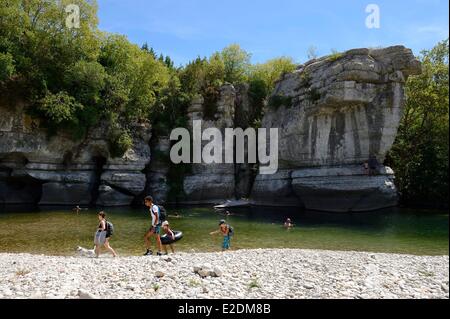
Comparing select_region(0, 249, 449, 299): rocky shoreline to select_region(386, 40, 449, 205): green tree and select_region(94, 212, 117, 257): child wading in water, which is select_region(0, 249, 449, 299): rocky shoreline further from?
select_region(386, 40, 449, 205): green tree

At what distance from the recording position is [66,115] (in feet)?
113

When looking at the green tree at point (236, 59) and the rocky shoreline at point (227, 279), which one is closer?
the rocky shoreline at point (227, 279)

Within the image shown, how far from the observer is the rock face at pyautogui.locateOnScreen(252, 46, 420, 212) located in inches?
1266

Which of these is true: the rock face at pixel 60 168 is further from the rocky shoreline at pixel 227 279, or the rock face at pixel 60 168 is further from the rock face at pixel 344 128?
the rocky shoreline at pixel 227 279

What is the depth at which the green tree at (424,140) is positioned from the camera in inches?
1480

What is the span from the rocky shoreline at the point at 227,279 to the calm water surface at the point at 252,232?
199 inches

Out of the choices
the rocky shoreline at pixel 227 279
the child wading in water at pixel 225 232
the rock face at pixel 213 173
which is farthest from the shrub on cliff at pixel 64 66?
the rocky shoreline at pixel 227 279

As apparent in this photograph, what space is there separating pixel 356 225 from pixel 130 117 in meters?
27.0

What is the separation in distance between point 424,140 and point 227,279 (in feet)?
131

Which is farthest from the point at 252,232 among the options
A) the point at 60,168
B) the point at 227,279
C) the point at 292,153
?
the point at 60,168

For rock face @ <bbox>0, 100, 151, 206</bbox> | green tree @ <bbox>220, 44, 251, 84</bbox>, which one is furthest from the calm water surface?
green tree @ <bbox>220, 44, 251, 84</bbox>

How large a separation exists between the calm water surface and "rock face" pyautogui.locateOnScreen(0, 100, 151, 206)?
7133 mm
